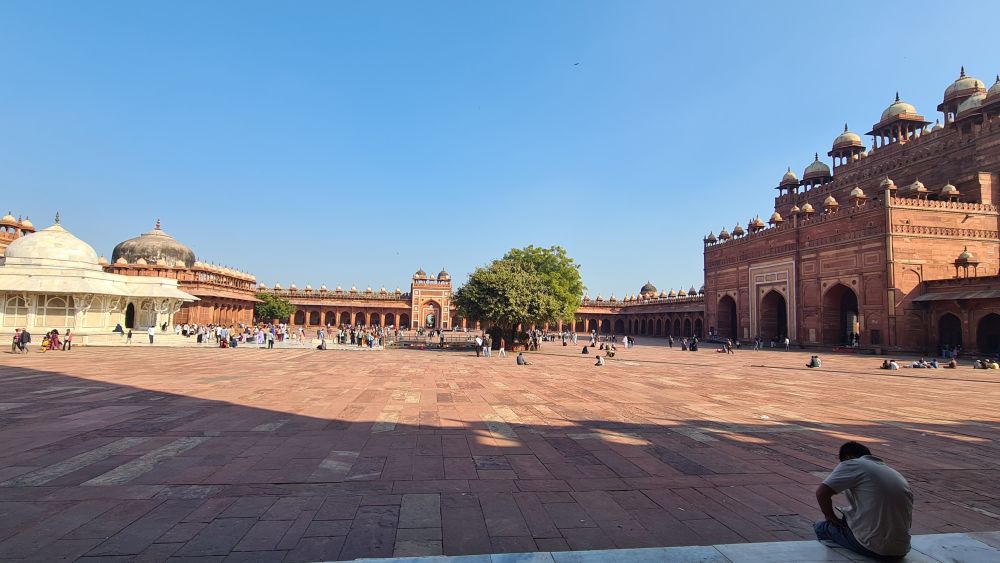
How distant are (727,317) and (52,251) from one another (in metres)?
51.9

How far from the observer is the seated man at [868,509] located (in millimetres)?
3410

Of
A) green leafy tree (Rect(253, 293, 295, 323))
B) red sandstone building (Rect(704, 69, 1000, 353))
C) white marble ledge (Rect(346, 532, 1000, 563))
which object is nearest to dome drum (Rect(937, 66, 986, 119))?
red sandstone building (Rect(704, 69, 1000, 353))

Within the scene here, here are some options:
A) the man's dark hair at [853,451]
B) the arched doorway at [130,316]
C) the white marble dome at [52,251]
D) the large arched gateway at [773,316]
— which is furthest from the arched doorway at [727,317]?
the white marble dome at [52,251]

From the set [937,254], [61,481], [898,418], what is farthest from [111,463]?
[937,254]

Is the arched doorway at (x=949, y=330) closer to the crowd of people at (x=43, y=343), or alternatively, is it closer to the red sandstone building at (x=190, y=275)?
the crowd of people at (x=43, y=343)

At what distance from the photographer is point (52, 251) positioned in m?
31.8

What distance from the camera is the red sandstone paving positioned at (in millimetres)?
4020

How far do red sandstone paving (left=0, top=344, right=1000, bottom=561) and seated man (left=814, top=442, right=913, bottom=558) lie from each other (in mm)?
473

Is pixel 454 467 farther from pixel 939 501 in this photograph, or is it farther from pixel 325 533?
pixel 939 501

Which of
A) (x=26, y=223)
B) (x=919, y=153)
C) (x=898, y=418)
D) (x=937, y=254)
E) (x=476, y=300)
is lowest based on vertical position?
(x=898, y=418)

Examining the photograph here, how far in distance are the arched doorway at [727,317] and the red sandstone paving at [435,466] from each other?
35650 millimetres

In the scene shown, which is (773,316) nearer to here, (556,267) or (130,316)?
(556,267)

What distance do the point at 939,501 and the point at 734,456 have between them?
2.05m

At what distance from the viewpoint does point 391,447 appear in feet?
22.3
